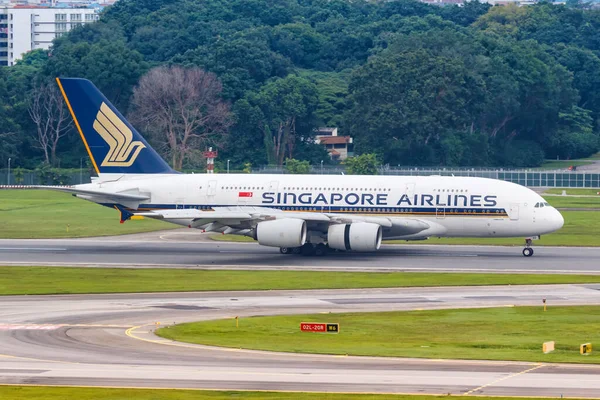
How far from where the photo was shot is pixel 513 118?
17325 centimetres

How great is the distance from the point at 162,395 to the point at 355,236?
35325mm

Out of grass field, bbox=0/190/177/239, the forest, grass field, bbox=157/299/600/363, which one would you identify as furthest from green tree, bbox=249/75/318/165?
grass field, bbox=157/299/600/363

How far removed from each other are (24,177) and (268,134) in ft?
111

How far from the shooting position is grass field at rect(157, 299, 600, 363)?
1426 inches

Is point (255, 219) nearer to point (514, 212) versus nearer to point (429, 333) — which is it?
point (514, 212)

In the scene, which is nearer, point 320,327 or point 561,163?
point 320,327

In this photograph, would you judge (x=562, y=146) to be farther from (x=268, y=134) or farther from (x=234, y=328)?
(x=234, y=328)

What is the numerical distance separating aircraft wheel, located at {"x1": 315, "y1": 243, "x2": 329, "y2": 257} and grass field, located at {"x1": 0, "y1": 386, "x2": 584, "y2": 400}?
37.6 m

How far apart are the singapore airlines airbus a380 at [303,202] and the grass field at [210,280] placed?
604cm

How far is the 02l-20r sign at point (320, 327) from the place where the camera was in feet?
131

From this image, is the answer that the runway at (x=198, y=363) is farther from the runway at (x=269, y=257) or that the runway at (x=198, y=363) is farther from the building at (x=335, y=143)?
the building at (x=335, y=143)

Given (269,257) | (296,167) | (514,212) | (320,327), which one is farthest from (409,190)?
(296,167)

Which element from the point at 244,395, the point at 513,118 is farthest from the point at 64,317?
the point at 513,118

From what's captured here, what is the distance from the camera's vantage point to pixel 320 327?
39812mm
